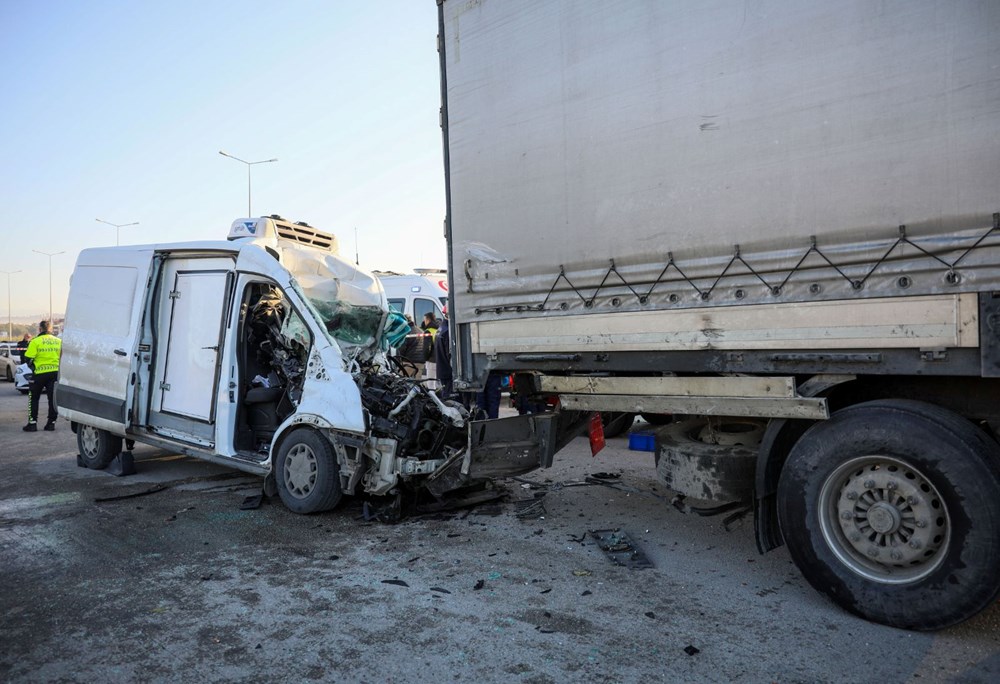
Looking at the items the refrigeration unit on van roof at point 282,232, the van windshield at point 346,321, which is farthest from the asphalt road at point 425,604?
the refrigeration unit on van roof at point 282,232

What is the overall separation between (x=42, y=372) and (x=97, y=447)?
4.78 meters

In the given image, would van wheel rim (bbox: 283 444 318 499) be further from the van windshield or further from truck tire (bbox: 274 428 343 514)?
the van windshield

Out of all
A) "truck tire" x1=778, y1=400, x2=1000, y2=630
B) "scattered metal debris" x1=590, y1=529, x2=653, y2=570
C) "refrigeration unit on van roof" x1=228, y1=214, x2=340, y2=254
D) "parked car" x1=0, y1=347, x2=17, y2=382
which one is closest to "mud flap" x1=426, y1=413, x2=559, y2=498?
"scattered metal debris" x1=590, y1=529, x2=653, y2=570

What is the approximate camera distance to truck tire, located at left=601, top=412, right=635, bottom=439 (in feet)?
17.0

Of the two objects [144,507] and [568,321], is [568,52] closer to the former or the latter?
[568,321]

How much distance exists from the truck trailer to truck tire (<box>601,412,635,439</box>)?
47 cm

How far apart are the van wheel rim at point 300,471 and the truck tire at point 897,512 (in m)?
3.59

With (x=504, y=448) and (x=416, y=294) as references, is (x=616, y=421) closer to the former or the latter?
(x=504, y=448)

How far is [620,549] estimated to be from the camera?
479 cm

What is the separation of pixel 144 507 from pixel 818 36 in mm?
6188

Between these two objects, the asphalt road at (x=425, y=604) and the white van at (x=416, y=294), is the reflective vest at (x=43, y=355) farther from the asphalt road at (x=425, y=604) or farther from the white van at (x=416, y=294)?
the asphalt road at (x=425, y=604)

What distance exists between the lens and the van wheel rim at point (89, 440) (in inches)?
308

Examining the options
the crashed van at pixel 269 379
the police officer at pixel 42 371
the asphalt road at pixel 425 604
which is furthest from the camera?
the police officer at pixel 42 371

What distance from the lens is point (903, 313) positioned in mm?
3447
